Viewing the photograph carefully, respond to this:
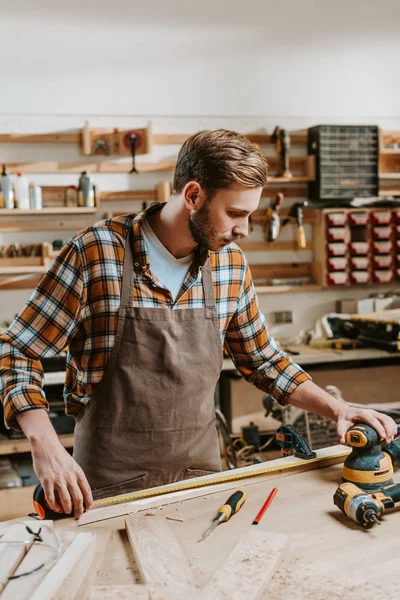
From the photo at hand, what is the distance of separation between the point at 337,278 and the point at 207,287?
282 cm

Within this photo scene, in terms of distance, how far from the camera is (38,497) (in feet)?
4.36

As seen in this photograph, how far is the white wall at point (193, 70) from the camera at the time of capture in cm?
415

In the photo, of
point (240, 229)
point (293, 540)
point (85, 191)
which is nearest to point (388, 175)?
point (85, 191)

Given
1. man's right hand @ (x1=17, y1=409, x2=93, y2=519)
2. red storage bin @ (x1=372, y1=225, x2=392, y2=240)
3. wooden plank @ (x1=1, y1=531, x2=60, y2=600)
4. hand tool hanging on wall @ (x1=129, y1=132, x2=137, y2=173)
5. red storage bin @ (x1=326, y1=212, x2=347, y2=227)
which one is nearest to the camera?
wooden plank @ (x1=1, y1=531, x2=60, y2=600)

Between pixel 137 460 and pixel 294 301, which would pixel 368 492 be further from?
pixel 294 301

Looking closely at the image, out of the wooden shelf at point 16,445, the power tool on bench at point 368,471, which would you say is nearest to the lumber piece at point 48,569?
the power tool on bench at point 368,471

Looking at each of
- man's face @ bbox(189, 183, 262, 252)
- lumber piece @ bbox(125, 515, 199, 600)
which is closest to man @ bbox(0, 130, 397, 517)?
man's face @ bbox(189, 183, 262, 252)

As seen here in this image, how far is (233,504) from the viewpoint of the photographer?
137 centimetres

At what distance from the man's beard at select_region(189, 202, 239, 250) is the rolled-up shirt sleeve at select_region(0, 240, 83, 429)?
→ 31cm

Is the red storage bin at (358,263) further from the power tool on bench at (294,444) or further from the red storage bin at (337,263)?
the power tool on bench at (294,444)

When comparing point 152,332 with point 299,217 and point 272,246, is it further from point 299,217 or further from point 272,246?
A: point 272,246

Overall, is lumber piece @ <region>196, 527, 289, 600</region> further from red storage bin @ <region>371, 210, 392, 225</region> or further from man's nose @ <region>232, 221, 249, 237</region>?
red storage bin @ <region>371, 210, 392, 225</region>

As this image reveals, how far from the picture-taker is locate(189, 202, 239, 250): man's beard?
1682 millimetres

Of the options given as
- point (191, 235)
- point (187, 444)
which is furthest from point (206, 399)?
point (191, 235)
